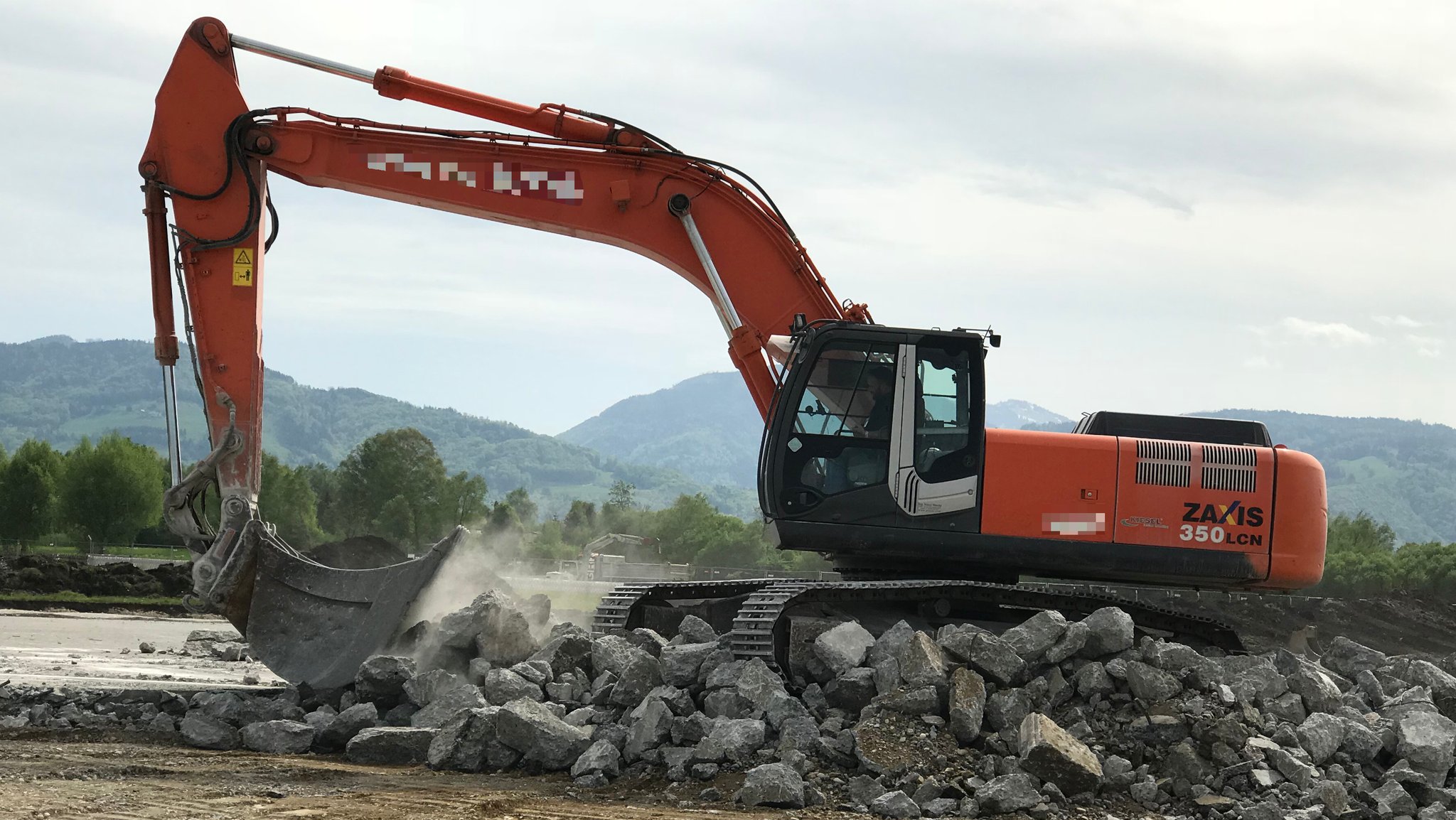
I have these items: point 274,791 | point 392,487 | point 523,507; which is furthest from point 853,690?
point 523,507

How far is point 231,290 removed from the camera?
32.0 ft

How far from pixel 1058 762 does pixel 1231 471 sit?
3053mm

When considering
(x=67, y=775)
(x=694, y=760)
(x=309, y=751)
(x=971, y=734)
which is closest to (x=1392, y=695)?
(x=971, y=734)

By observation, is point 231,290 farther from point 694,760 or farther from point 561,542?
point 561,542

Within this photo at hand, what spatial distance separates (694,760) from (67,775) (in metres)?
3.39

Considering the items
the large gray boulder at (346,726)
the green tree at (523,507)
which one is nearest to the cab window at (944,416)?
the large gray boulder at (346,726)

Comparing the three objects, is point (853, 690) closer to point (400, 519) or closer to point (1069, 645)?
point (1069, 645)

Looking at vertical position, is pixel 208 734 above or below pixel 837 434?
below

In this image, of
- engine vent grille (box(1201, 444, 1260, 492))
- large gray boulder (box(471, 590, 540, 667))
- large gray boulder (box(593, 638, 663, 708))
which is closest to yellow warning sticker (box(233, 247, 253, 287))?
large gray boulder (box(471, 590, 540, 667))

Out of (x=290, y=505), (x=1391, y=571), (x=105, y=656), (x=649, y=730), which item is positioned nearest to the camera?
(x=649, y=730)

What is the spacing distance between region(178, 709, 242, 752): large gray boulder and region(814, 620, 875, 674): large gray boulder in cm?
385

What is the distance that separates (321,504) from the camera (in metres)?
48.8

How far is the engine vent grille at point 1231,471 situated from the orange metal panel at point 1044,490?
67cm

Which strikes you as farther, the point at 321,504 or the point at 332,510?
the point at 321,504
